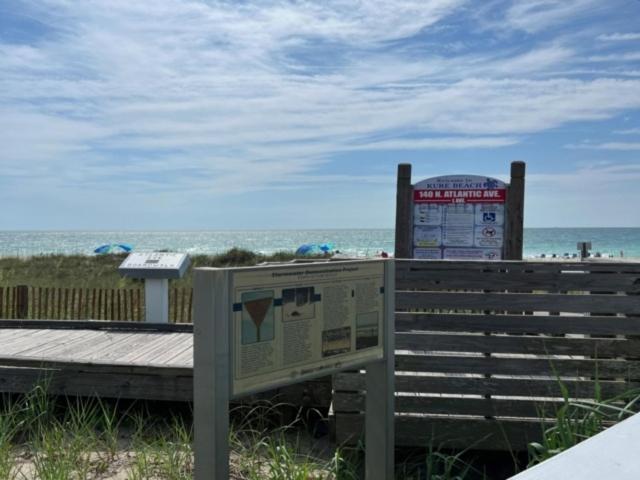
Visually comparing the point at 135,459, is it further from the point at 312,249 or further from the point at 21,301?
the point at 312,249

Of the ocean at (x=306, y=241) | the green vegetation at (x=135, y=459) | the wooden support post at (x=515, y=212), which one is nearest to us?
the green vegetation at (x=135, y=459)

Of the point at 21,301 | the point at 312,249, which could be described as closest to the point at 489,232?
the point at 21,301

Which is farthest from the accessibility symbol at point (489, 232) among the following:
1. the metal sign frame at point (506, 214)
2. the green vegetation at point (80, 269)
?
the green vegetation at point (80, 269)

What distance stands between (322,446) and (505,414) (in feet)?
5.14

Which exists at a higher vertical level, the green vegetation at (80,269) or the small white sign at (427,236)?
the small white sign at (427,236)

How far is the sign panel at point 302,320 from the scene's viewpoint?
9.20 ft

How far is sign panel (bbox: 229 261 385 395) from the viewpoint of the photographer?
110 inches

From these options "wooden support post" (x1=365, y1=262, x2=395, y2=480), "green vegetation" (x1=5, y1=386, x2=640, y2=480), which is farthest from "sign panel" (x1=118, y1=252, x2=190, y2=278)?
"wooden support post" (x1=365, y1=262, x2=395, y2=480)

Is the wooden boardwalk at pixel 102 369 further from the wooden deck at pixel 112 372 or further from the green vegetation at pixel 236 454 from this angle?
the green vegetation at pixel 236 454

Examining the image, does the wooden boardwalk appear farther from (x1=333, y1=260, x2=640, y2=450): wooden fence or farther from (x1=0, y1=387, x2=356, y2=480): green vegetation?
(x1=333, y1=260, x2=640, y2=450): wooden fence

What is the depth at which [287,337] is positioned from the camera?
3006 mm

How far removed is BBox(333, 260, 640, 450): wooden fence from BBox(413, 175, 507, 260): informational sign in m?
1.94

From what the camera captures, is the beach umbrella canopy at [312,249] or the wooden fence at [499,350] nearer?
the wooden fence at [499,350]

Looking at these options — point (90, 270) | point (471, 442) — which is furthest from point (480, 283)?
point (90, 270)
